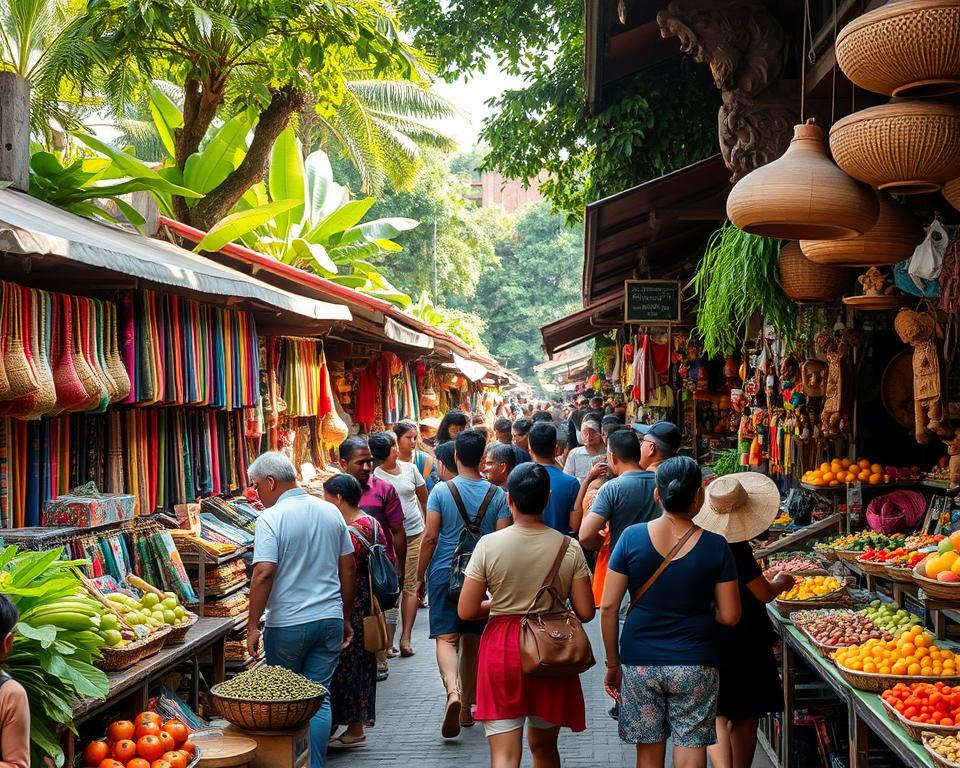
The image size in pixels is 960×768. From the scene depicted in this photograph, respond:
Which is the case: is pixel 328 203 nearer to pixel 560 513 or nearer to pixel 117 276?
pixel 560 513

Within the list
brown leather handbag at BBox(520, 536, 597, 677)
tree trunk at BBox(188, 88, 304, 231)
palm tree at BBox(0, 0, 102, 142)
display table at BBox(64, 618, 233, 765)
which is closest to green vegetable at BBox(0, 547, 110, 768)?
display table at BBox(64, 618, 233, 765)

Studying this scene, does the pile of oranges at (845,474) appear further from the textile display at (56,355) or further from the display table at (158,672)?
the textile display at (56,355)

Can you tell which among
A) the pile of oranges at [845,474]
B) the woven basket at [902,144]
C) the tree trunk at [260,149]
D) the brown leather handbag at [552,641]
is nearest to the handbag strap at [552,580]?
the brown leather handbag at [552,641]

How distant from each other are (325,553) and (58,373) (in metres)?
1.64

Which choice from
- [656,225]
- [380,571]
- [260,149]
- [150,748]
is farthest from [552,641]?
[260,149]

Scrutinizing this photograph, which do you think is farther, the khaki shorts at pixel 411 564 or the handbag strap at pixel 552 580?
the khaki shorts at pixel 411 564

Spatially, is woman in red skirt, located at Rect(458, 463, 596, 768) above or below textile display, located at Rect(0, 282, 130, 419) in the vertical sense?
below

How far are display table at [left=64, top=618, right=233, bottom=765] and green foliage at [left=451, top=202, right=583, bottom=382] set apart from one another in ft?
149

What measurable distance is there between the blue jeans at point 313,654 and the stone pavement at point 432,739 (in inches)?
29.1

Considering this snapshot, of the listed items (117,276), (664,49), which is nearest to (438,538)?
(117,276)

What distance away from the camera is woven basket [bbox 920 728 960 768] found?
10.9 feet

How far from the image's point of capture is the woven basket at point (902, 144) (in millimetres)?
3186

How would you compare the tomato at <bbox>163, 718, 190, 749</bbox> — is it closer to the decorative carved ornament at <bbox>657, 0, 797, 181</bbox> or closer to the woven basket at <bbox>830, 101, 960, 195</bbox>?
the woven basket at <bbox>830, 101, 960, 195</bbox>

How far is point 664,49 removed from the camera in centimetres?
816
